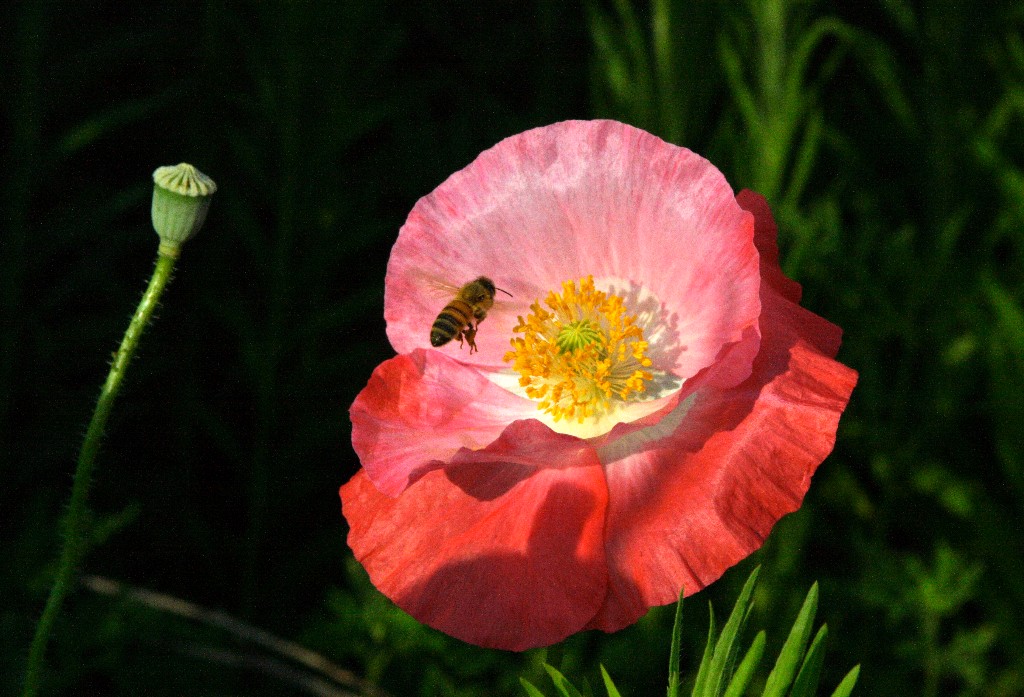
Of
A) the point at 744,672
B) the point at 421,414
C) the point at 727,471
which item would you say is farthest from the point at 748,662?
the point at 421,414

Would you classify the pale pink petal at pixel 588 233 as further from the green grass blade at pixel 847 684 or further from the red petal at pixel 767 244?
the green grass blade at pixel 847 684

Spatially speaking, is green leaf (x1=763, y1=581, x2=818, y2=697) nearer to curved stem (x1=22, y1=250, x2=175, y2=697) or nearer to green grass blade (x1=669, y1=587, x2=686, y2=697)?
green grass blade (x1=669, y1=587, x2=686, y2=697)

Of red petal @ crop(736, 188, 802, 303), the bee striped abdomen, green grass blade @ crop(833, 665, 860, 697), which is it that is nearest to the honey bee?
the bee striped abdomen

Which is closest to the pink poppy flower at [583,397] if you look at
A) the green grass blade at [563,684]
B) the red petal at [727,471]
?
the red petal at [727,471]

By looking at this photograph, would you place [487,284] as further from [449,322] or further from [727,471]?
[727,471]

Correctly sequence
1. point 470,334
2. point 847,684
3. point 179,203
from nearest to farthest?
1. point 847,684
2. point 179,203
3. point 470,334
